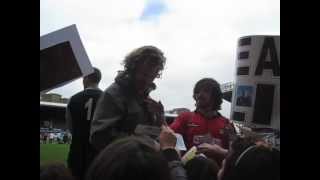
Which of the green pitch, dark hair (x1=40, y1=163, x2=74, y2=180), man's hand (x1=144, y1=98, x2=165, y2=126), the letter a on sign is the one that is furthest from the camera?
the letter a on sign

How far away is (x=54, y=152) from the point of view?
88.9 inches

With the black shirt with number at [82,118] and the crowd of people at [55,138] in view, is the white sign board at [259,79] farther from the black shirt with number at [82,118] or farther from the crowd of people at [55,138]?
the crowd of people at [55,138]

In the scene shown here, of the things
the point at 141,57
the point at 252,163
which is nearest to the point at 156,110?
the point at 141,57

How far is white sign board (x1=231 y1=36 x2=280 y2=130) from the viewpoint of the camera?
7.61ft

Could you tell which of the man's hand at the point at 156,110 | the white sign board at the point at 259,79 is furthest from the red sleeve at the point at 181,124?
the white sign board at the point at 259,79

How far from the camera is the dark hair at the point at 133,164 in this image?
165cm

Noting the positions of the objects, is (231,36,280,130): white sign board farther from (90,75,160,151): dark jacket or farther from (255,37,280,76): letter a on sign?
(90,75,160,151): dark jacket

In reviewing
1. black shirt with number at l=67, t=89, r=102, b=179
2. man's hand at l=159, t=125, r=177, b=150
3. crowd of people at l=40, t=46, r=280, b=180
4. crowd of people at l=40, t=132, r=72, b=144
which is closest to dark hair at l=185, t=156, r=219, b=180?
crowd of people at l=40, t=46, r=280, b=180

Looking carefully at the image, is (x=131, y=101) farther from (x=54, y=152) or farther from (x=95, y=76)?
(x=54, y=152)

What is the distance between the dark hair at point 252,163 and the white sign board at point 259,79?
150 mm

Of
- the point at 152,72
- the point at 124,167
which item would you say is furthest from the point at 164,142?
the point at 124,167

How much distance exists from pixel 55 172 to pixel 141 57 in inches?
23.0

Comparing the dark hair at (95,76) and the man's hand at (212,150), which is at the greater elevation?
the dark hair at (95,76)

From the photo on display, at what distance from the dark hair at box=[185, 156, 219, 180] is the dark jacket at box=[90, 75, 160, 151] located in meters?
0.22
